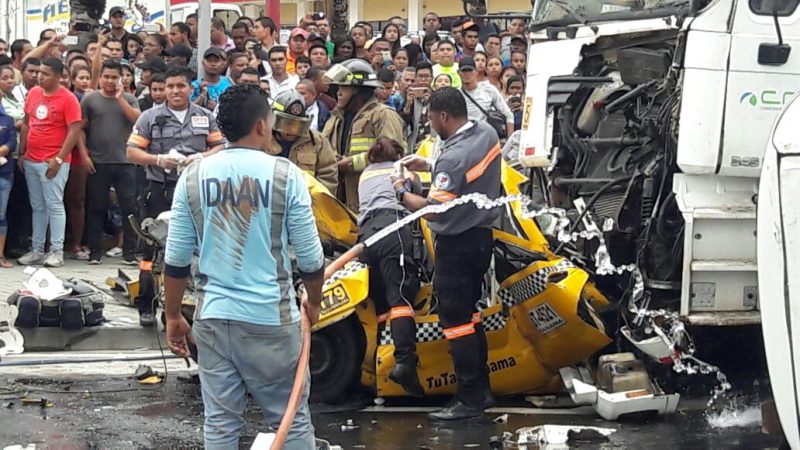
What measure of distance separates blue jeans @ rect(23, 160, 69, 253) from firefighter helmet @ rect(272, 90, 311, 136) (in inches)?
148

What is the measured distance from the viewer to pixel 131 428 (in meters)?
7.27

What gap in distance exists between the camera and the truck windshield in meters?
7.76

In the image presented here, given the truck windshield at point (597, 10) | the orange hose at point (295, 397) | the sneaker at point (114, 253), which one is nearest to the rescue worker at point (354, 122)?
the truck windshield at point (597, 10)

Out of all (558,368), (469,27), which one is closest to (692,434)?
(558,368)

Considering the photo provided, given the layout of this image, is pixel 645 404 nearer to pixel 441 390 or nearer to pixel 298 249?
pixel 441 390

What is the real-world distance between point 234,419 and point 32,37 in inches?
753

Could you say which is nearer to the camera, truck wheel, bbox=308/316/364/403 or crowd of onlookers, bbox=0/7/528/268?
truck wheel, bbox=308/316/364/403

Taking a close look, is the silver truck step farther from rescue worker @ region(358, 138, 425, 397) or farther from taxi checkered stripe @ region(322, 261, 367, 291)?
taxi checkered stripe @ region(322, 261, 367, 291)

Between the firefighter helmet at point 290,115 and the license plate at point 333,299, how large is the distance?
5.15 ft

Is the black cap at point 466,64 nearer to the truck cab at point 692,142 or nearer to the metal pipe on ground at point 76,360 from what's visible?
the truck cab at point 692,142

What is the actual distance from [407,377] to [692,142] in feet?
7.04

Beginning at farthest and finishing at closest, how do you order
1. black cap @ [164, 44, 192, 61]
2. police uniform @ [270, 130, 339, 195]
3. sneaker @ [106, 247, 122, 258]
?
black cap @ [164, 44, 192, 61] → sneaker @ [106, 247, 122, 258] → police uniform @ [270, 130, 339, 195]

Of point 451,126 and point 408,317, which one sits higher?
point 451,126

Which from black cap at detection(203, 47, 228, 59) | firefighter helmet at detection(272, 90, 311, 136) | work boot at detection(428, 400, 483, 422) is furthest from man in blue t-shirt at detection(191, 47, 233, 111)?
work boot at detection(428, 400, 483, 422)
